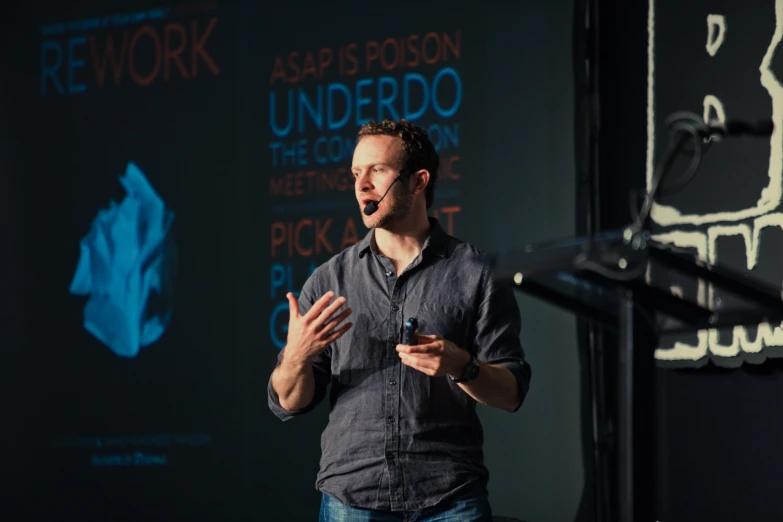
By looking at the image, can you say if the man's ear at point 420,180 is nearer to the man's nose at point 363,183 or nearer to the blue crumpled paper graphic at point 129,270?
the man's nose at point 363,183

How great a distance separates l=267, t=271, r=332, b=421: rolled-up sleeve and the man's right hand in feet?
0.39

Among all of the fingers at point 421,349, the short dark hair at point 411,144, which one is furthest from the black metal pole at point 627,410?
the short dark hair at point 411,144

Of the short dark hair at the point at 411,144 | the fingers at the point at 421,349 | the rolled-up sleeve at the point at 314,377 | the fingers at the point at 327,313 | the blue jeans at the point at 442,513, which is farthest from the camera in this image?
the short dark hair at the point at 411,144

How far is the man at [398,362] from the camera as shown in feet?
7.33

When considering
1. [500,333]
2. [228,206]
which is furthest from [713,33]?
[228,206]

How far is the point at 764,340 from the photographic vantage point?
316 cm

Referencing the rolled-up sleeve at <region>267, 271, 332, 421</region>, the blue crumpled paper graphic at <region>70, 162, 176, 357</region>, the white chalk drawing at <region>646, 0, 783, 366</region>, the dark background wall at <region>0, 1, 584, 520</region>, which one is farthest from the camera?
the blue crumpled paper graphic at <region>70, 162, 176, 357</region>

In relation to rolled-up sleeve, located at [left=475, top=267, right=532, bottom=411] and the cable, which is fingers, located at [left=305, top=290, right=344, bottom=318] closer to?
rolled-up sleeve, located at [left=475, top=267, right=532, bottom=411]

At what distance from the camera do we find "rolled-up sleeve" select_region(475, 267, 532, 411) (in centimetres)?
230

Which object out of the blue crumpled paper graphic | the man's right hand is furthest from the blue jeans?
the blue crumpled paper graphic

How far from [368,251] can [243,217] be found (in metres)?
1.94

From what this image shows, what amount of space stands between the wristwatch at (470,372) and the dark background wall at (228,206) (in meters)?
1.46

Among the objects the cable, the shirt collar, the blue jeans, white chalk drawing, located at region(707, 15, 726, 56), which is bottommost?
the blue jeans

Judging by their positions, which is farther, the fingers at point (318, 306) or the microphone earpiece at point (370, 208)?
the microphone earpiece at point (370, 208)
